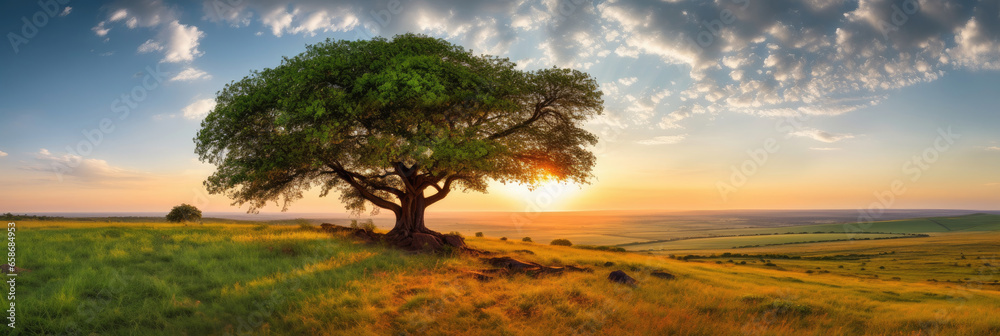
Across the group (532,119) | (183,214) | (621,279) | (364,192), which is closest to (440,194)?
(364,192)

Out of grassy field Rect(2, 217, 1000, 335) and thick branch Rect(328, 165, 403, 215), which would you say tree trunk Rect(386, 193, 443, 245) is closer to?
thick branch Rect(328, 165, 403, 215)

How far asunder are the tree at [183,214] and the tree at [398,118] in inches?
833

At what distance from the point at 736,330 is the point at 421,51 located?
19.8 m

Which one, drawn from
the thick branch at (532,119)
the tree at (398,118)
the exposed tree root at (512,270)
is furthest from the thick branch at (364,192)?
the exposed tree root at (512,270)

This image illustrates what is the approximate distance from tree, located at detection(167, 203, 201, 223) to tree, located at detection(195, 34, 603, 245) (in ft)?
69.4

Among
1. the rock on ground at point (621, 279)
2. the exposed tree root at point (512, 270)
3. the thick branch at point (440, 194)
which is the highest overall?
the thick branch at point (440, 194)

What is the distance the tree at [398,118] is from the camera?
845 inches

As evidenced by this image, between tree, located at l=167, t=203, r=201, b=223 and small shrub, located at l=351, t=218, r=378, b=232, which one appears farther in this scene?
tree, located at l=167, t=203, r=201, b=223

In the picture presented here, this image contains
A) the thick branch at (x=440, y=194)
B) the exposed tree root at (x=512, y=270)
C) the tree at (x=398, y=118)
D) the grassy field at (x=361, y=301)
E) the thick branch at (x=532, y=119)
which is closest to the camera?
the grassy field at (x=361, y=301)

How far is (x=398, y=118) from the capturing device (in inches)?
915

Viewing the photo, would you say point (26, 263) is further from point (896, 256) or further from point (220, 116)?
point (896, 256)

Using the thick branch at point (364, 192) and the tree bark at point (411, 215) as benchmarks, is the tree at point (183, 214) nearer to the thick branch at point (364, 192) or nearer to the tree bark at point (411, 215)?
the thick branch at point (364, 192)

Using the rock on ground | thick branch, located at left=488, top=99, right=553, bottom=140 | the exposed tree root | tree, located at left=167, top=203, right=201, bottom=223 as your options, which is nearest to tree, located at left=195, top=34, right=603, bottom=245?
thick branch, located at left=488, top=99, right=553, bottom=140

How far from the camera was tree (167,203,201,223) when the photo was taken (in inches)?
1682
